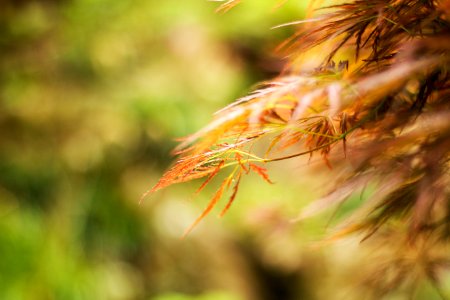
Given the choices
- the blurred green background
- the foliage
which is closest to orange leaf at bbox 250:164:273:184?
the foliage

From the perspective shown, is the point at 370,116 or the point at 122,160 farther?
the point at 122,160

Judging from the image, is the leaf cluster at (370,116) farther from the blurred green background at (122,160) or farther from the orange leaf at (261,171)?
the blurred green background at (122,160)

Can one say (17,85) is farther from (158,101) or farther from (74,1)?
(158,101)

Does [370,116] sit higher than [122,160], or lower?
higher

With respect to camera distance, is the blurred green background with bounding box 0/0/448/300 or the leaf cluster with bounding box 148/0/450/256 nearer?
the leaf cluster with bounding box 148/0/450/256

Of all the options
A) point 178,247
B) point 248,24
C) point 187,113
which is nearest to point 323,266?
point 178,247

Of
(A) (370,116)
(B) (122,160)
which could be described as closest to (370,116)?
(A) (370,116)

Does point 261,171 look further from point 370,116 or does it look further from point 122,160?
point 122,160

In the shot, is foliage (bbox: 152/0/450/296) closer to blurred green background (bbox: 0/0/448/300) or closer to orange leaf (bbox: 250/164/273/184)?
orange leaf (bbox: 250/164/273/184)
